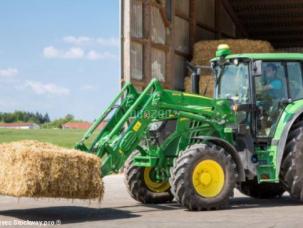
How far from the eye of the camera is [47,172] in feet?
28.2

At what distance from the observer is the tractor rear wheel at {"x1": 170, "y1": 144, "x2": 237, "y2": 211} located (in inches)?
382

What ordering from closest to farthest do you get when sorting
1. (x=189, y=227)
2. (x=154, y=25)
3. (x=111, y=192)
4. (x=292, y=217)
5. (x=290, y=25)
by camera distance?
1. (x=189, y=227)
2. (x=292, y=217)
3. (x=111, y=192)
4. (x=154, y=25)
5. (x=290, y=25)

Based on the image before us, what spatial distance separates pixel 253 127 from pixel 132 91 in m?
2.05

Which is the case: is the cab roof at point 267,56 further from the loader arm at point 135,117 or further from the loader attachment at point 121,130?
the loader attachment at point 121,130

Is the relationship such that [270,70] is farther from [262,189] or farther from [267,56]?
[262,189]

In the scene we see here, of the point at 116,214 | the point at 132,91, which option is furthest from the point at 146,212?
the point at 132,91

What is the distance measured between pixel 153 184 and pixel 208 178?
59.7 inches

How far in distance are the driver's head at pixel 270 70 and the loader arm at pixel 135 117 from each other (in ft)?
3.41

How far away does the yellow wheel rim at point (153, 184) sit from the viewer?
36.6ft

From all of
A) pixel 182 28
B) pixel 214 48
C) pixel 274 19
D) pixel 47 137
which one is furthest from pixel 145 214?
pixel 47 137

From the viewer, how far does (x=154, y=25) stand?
1923cm

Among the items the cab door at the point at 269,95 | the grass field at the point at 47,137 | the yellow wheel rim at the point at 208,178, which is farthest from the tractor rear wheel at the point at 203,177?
the grass field at the point at 47,137

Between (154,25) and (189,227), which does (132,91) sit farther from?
(154,25)

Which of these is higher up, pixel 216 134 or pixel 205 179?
pixel 216 134
